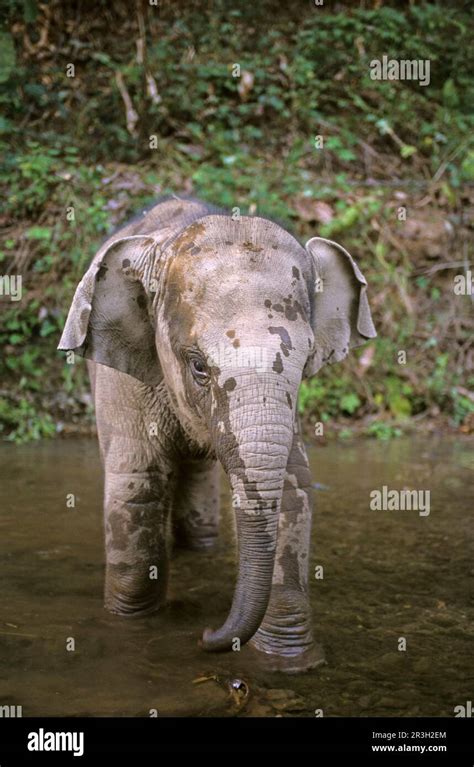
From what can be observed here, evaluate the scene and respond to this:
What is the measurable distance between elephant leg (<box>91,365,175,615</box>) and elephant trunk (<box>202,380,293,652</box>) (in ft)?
3.35

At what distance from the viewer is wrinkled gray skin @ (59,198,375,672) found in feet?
11.2

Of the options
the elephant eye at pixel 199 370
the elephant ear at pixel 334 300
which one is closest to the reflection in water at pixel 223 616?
the elephant eye at pixel 199 370

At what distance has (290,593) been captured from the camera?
4160 mm

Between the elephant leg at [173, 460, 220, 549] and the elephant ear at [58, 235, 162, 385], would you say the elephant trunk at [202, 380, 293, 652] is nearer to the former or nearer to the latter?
the elephant ear at [58, 235, 162, 385]

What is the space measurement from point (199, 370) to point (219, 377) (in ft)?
0.63

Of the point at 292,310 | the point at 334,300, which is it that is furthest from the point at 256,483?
the point at 334,300

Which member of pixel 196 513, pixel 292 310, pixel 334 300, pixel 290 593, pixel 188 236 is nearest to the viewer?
pixel 292 310

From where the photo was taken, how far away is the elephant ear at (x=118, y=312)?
4.11 m

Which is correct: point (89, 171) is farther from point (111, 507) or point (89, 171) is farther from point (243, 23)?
point (111, 507)

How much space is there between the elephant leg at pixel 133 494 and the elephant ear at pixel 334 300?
924mm

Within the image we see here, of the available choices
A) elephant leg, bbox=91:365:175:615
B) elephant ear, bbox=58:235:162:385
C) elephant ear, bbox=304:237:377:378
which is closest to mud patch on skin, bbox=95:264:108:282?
elephant ear, bbox=58:235:162:385

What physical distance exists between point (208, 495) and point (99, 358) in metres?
2.06

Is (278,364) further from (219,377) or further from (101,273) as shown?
(101,273)

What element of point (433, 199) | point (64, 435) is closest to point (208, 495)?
point (64, 435)
